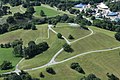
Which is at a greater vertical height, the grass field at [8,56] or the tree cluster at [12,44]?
the tree cluster at [12,44]

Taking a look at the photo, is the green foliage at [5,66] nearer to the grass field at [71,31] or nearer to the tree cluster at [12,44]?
the tree cluster at [12,44]

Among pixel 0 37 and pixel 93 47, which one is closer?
pixel 93 47

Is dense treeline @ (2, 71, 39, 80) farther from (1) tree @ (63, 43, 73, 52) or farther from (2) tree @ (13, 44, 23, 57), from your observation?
(1) tree @ (63, 43, 73, 52)

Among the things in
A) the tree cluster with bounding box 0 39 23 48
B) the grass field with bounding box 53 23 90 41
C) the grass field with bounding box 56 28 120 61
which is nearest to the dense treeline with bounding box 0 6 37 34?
the grass field with bounding box 53 23 90 41

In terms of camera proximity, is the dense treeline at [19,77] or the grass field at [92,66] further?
the grass field at [92,66]

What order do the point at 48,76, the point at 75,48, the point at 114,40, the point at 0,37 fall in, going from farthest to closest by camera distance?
the point at 0,37 < the point at 114,40 < the point at 75,48 < the point at 48,76

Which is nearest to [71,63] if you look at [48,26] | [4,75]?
[4,75]

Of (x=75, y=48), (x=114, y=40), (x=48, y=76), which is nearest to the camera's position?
(x=48, y=76)

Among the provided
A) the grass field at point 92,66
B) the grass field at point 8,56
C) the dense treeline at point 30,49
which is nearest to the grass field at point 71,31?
the dense treeline at point 30,49

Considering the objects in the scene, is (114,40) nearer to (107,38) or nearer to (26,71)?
(107,38)
